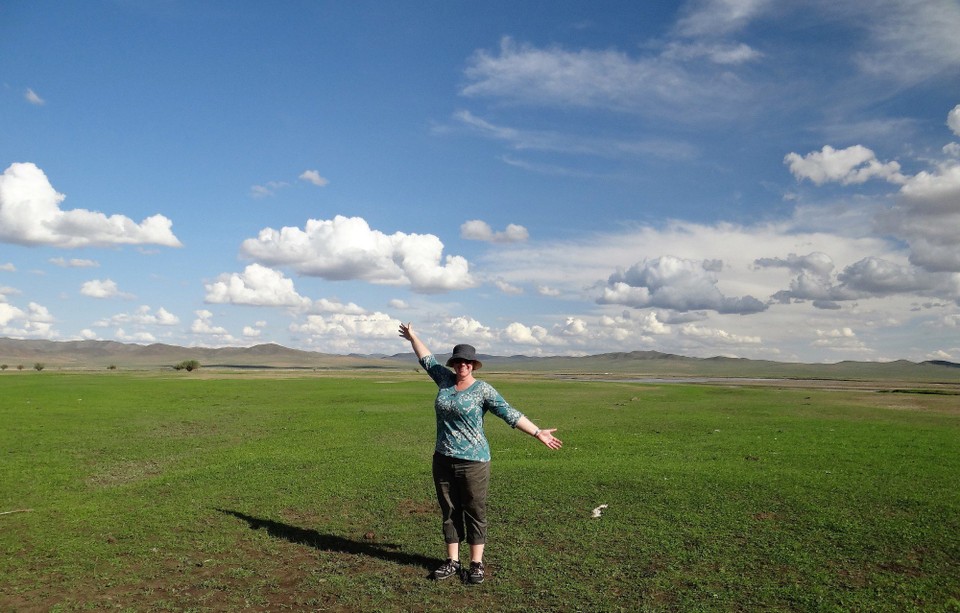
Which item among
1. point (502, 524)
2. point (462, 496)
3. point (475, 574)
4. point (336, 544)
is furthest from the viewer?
point (502, 524)

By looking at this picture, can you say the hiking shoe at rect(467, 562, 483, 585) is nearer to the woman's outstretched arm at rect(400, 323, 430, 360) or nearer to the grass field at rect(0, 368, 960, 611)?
the grass field at rect(0, 368, 960, 611)

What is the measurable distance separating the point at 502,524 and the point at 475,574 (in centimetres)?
272

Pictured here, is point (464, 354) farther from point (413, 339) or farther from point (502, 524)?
point (502, 524)

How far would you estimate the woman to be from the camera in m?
7.98

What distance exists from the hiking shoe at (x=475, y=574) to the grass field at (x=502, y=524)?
0.10 metres

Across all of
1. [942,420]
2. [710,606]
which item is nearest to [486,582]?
[710,606]

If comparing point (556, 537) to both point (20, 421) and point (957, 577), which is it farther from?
point (20, 421)

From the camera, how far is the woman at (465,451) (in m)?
7.98

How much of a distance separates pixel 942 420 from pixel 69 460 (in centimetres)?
3801

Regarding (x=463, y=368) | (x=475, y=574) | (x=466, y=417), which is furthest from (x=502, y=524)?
(x=463, y=368)

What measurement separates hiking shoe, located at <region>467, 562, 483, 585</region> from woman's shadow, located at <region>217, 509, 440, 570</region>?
0.86m

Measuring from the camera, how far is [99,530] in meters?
10.4

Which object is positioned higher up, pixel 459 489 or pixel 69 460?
pixel 459 489

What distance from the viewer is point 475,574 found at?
7.95 m
